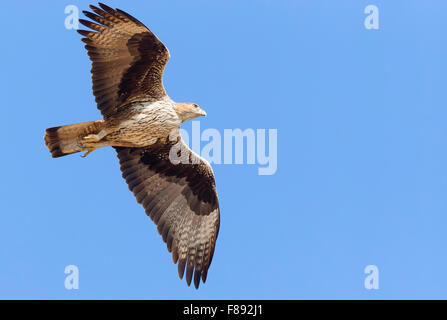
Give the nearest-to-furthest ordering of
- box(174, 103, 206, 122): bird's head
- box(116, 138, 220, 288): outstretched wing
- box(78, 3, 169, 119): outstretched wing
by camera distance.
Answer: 1. box(78, 3, 169, 119): outstretched wing
2. box(174, 103, 206, 122): bird's head
3. box(116, 138, 220, 288): outstretched wing

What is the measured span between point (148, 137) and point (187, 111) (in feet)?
2.39

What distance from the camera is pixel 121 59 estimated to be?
10445 mm

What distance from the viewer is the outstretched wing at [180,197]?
11367 millimetres

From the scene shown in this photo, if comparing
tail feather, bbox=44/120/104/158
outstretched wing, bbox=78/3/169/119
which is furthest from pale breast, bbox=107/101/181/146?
tail feather, bbox=44/120/104/158

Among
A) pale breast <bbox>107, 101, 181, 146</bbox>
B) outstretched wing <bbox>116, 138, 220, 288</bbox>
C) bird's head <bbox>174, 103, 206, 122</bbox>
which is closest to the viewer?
pale breast <bbox>107, 101, 181, 146</bbox>

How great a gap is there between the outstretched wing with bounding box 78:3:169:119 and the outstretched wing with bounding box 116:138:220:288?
3.39 ft

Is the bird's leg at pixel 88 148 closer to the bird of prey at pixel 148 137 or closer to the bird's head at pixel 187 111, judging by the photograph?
the bird of prey at pixel 148 137

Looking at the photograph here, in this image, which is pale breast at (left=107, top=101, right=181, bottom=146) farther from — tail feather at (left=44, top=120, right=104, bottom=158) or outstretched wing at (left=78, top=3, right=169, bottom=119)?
tail feather at (left=44, top=120, right=104, bottom=158)

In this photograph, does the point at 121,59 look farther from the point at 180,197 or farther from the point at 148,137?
the point at 180,197

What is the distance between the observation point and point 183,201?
11.7 m

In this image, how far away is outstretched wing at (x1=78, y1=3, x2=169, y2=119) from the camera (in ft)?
33.7

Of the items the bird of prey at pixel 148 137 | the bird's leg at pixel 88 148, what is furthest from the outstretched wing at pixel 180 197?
the bird's leg at pixel 88 148
